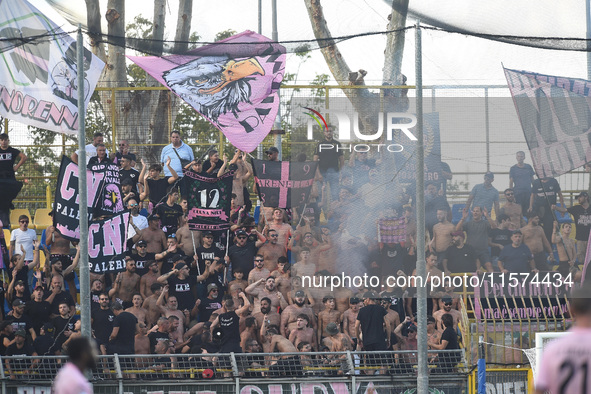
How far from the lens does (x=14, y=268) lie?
54.2ft

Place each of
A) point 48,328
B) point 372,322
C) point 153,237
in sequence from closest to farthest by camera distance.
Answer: point 372,322, point 48,328, point 153,237

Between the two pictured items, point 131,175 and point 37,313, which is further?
point 131,175

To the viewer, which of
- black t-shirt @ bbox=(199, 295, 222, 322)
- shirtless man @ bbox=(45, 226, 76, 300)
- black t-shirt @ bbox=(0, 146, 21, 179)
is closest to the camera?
black t-shirt @ bbox=(199, 295, 222, 322)

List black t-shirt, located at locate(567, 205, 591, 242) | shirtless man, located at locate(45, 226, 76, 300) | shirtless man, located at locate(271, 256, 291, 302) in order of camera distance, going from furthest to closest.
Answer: shirtless man, located at locate(45, 226, 76, 300) → shirtless man, located at locate(271, 256, 291, 302) → black t-shirt, located at locate(567, 205, 591, 242)

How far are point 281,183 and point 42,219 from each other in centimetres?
615

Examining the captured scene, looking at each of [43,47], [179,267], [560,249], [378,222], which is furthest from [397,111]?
[43,47]

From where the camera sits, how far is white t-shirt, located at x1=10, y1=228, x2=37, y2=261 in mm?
16969

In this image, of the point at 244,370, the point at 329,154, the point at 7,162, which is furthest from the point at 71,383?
the point at 7,162

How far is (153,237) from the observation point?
1655cm

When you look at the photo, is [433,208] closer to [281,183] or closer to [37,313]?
[281,183]

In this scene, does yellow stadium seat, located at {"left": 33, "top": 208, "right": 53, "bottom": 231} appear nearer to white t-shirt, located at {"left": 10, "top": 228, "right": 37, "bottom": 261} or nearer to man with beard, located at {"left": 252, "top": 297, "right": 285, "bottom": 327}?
white t-shirt, located at {"left": 10, "top": 228, "right": 37, "bottom": 261}

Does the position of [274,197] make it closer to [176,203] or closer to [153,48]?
[176,203]

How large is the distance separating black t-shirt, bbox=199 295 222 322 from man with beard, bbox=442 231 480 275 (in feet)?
12.7

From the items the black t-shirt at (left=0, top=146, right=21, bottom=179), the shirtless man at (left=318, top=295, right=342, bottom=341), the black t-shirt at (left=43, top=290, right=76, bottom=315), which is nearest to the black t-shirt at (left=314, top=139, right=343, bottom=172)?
the shirtless man at (left=318, top=295, right=342, bottom=341)
